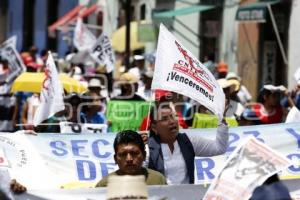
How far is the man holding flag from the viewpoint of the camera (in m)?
8.06

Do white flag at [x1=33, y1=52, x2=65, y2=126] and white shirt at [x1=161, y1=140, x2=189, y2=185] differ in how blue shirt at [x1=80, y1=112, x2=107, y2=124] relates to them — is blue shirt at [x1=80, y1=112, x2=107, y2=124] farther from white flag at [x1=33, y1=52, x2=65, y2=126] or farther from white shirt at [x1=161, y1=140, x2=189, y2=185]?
white shirt at [x1=161, y1=140, x2=189, y2=185]

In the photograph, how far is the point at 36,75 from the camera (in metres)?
14.8

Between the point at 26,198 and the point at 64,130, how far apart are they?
4.17m

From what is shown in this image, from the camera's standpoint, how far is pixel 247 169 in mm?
5633

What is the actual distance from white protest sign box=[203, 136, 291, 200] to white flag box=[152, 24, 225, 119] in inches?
103

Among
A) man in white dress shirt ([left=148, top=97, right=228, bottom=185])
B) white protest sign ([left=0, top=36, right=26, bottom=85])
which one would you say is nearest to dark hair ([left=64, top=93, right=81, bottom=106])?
man in white dress shirt ([left=148, top=97, right=228, bottom=185])

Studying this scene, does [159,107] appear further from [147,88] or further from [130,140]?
[147,88]

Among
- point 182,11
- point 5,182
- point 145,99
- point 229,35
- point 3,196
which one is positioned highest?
point 3,196

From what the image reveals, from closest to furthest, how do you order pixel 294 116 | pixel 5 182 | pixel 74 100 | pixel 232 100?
pixel 5 182, pixel 294 116, pixel 74 100, pixel 232 100

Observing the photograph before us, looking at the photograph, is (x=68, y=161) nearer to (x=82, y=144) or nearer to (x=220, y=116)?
(x=82, y=144)

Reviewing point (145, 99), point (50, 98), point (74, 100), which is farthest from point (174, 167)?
point (145, 99)

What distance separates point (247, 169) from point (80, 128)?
6.50 m

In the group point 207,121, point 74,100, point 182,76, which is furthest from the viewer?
point 74,100

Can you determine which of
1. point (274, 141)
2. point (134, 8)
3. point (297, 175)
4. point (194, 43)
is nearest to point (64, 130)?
point (274, 141)
